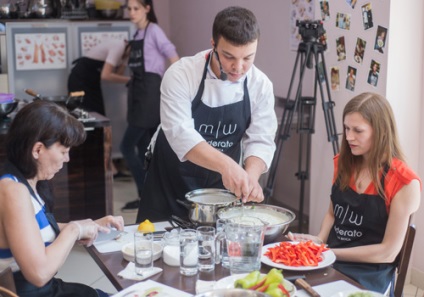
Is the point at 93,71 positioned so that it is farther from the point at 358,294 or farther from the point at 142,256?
the point at 358,294

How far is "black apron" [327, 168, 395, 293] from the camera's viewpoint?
7.75 ft

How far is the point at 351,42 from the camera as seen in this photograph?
3.62m

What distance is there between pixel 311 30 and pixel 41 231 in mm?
2174

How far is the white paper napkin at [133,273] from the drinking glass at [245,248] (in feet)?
0.75

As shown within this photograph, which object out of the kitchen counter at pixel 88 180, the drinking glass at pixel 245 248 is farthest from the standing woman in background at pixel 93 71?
the drinking glass at pixel 245 248

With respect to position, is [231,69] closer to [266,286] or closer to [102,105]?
[266,286]

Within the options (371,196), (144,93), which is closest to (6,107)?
(144,93)

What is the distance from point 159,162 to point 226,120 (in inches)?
13.6

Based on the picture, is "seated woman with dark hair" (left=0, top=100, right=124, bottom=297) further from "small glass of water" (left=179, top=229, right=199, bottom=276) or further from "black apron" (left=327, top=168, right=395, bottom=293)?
"black apron" (left=327, top=168, right=395, bottom=293)

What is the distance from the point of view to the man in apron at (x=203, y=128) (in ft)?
8.18

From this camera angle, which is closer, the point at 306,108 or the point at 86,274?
the point at 86,274

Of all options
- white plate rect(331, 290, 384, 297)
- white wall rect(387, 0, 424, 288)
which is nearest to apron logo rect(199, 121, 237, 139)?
white plate rect(331, 290, 384, 297)

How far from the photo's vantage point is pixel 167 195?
268 cm

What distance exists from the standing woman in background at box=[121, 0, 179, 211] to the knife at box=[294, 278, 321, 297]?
3304 mm
